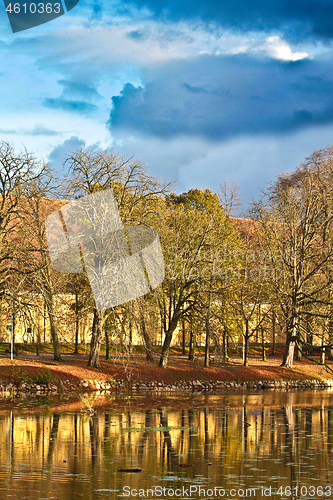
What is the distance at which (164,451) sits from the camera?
13930 mm

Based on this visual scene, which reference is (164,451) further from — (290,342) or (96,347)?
(290,342)

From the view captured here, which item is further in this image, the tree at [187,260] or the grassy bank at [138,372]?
the tree at [187,260]

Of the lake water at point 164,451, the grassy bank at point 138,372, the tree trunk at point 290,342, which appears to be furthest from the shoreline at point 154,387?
the lake water at point 164,451

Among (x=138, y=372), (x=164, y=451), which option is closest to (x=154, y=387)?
(x=138, y=372)

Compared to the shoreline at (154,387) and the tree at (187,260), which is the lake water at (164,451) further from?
the tree at (187,260)

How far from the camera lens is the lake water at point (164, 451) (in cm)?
1016

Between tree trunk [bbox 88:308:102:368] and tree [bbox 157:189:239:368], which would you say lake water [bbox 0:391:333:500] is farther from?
tree [bbox 157:189:239:368]

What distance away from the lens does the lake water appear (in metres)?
10.2

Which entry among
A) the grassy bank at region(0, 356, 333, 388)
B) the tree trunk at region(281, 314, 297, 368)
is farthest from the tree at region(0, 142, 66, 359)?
the tree trunk at region(281, 314, 297, 368)

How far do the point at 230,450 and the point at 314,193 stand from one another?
A: 2929cm

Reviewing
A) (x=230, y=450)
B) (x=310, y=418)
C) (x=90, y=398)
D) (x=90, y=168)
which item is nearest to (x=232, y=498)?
(x=230, y=450)

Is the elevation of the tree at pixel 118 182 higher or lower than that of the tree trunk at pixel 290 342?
higher

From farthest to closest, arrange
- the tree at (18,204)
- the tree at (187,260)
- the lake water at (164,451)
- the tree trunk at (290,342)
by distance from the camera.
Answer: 1. the tree trunk at (290,342)
2. the tree at (187,260)
3. the tree at (18,204)
4. the lake water at (164,451)

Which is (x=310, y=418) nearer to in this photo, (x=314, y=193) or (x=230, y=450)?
(x=230, y=450)
